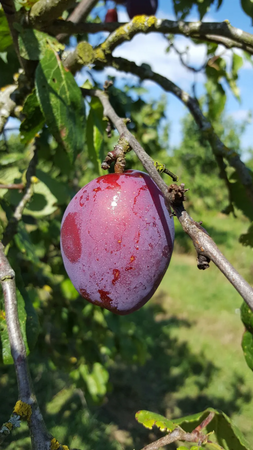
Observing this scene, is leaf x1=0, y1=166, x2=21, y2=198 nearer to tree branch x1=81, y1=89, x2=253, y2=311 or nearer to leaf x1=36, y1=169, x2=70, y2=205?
leaf x1=36, y1=169, x2=70, y2=205

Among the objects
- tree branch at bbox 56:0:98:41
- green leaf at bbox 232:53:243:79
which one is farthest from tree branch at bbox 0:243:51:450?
green leaf at bbox 232:53:243:79

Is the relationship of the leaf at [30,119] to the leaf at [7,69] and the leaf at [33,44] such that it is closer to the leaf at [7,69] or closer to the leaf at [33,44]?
the leaf at [33,44]

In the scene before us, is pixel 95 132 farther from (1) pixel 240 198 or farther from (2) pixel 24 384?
(2) pixel 24 384

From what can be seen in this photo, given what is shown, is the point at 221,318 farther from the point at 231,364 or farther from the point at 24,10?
the point at 24,10

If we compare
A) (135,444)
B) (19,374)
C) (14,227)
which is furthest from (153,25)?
(135,444)

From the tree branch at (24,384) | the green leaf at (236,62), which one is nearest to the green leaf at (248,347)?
the tree branch at (24,384)

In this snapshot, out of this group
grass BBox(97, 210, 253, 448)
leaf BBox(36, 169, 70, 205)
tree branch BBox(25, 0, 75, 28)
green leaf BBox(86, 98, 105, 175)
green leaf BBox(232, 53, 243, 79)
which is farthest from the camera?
grass BBox(97, 210, 253, 448)
